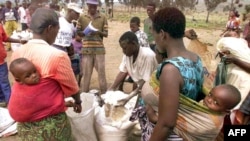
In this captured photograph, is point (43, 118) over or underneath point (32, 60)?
underneath

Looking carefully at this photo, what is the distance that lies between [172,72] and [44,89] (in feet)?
3.36

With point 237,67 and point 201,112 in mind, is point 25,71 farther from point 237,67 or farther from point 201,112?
point 237,67

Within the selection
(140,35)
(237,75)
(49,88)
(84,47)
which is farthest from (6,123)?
(237,75)

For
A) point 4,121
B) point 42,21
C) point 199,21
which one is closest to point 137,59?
point 42,21

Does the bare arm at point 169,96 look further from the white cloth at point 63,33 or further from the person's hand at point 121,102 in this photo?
the white cloth at point 63,33

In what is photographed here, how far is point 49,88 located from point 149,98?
31.5 inches

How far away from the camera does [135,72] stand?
368cm

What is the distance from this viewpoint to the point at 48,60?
7.18 ft

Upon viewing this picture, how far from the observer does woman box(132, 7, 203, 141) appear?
1700mm

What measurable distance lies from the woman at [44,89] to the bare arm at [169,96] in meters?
0.86

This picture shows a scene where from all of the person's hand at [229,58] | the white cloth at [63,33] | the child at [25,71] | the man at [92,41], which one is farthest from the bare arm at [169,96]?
the man at [92,41]

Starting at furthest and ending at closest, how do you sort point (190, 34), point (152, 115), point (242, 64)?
point (190, 34) < point (242, 64) < point (152, 115)

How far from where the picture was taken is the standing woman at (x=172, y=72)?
5.58 ft

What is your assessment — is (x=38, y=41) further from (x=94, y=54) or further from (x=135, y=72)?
(x=94, y=54)
